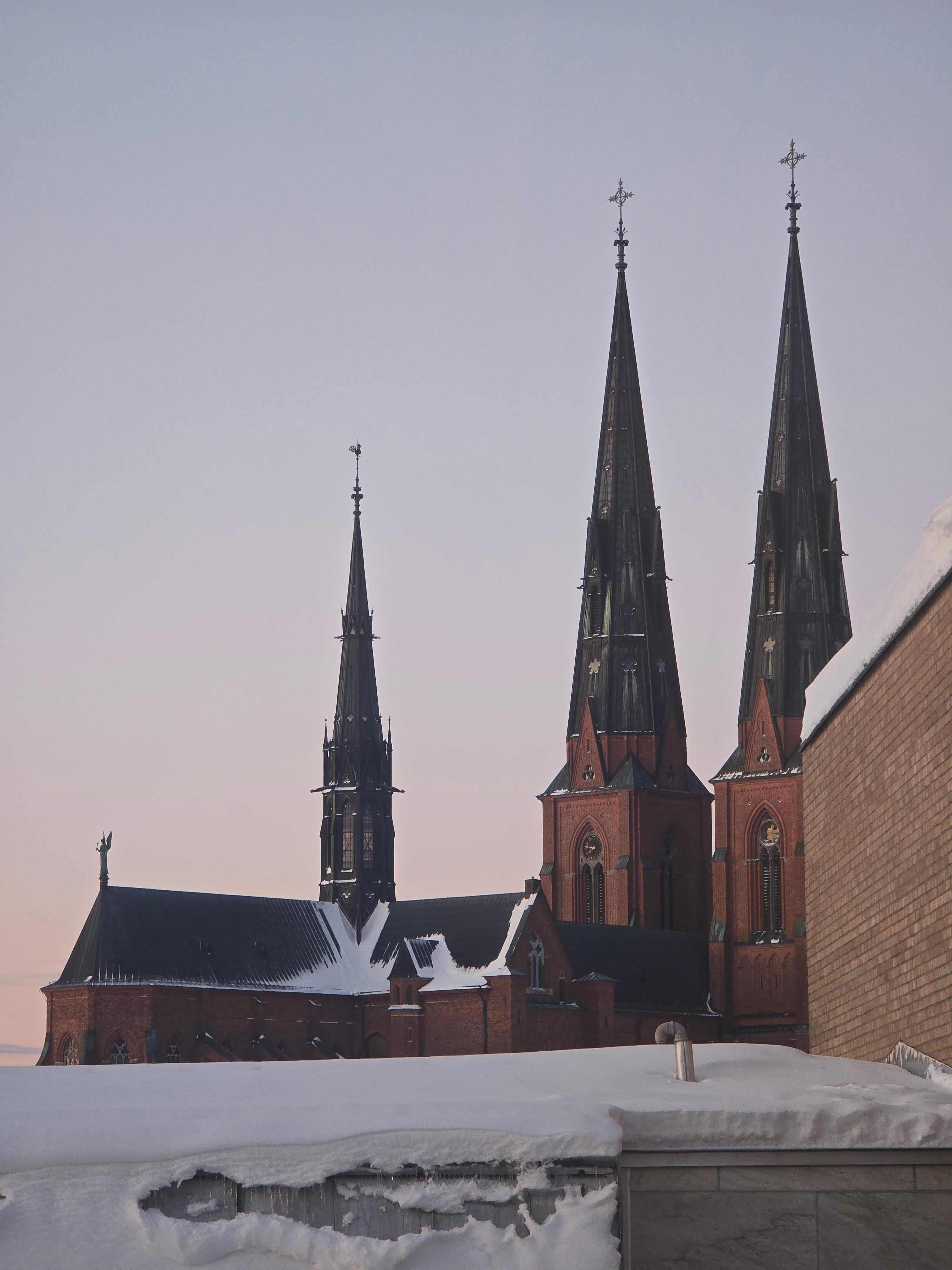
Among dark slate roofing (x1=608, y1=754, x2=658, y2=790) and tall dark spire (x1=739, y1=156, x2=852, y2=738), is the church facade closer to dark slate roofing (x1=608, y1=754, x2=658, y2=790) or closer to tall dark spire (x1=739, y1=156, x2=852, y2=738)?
dark slate roofing (x1=608, y1=754, x2=658, y2=790)

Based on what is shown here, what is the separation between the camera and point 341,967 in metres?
81.3

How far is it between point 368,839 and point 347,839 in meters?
0.96

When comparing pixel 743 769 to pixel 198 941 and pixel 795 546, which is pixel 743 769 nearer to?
pixel 795 546

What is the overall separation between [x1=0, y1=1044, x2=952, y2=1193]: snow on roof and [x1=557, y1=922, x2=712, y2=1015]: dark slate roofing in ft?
192

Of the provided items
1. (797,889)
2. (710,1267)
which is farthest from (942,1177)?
(797,889)

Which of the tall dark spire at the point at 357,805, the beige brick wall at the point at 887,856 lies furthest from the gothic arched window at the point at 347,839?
the beige brick wall at the point at 887,856

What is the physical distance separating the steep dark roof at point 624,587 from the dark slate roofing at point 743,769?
435 centimetres

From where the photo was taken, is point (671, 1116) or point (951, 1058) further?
point (951, 1058)

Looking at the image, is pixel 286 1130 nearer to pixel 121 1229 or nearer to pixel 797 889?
pixel 121 1229

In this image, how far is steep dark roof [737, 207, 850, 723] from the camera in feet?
269

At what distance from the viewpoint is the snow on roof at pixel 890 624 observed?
2108 cm

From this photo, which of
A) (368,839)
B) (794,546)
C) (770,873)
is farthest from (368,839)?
(794,546)

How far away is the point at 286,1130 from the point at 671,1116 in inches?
147

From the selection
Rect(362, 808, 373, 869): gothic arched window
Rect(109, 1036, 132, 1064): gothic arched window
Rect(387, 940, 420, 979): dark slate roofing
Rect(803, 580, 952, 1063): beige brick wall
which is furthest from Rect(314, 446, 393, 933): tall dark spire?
Rect(803, 580, 952, 1063): beige brick wall
